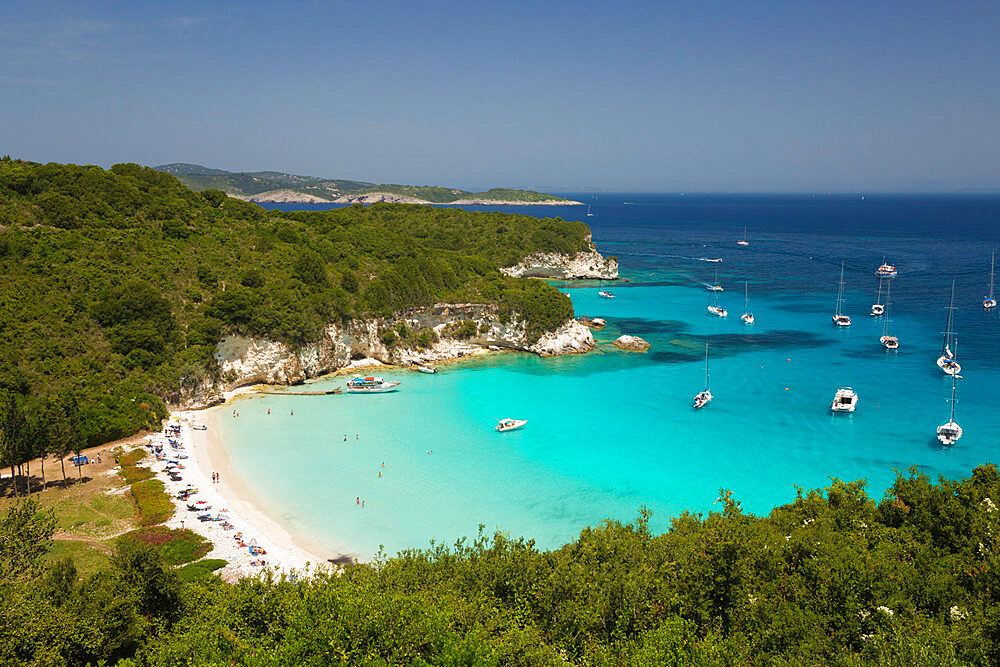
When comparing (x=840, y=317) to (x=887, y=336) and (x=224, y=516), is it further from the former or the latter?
(x=224, y=516)

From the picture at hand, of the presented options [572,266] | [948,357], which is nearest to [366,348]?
[948,357]

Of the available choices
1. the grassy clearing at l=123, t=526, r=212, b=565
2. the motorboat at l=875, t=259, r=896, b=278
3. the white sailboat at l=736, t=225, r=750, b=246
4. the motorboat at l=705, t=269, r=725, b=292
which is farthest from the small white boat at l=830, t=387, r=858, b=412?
the white sailboat at l=736, t=225, r=750, b=246

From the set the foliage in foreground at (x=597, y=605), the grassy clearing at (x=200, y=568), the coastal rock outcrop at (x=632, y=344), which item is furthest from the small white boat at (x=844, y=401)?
the grassy clearing at (x=200, y=568)

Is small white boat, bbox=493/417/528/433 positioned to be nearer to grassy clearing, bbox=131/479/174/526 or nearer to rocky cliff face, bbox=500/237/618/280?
grassy clearing, bbox=131/479/174/526

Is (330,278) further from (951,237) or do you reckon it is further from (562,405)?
(951,237)

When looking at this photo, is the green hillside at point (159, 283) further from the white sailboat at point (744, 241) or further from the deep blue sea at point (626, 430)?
the white sailboat at point (744, 241)
